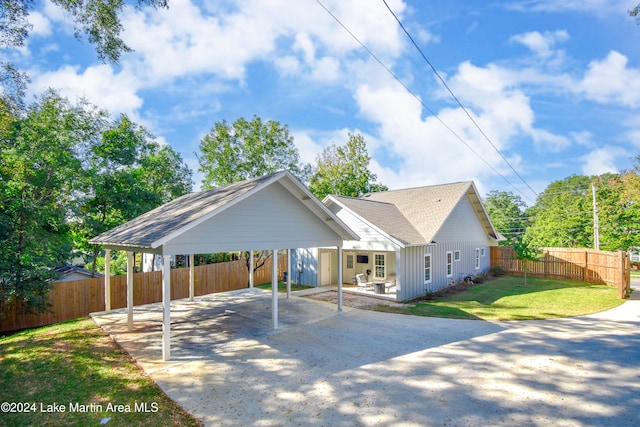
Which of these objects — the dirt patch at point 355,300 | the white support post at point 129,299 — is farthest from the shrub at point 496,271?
the white support post at point 129,299

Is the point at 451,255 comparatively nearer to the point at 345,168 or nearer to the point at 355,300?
the point at 355,300

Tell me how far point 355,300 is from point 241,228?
7.09 m

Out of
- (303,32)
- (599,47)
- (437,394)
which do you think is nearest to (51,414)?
(437,394)

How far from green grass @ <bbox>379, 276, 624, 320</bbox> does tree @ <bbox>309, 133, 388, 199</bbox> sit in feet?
50.7

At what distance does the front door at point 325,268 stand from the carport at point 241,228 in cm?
601

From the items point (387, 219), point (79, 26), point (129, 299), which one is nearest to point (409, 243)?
point (387, 219)

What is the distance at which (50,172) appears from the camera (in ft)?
47.0

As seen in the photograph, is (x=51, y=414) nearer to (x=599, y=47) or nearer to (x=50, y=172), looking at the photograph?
(x=50, y=172)

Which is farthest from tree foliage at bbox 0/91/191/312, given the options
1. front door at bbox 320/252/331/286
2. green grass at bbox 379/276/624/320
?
green grass at bbox 379/276/624/320

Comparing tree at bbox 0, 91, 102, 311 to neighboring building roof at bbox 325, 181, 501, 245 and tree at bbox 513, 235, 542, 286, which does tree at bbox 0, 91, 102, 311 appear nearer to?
neighboring building roof at bbox 325, 181, 501, 245

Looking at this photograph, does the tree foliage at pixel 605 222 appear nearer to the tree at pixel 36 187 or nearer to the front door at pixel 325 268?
the front door at pixel 325 268

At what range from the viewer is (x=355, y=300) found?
13.9 meters

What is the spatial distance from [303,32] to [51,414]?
9898mm

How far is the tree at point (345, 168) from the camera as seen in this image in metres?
30.6
